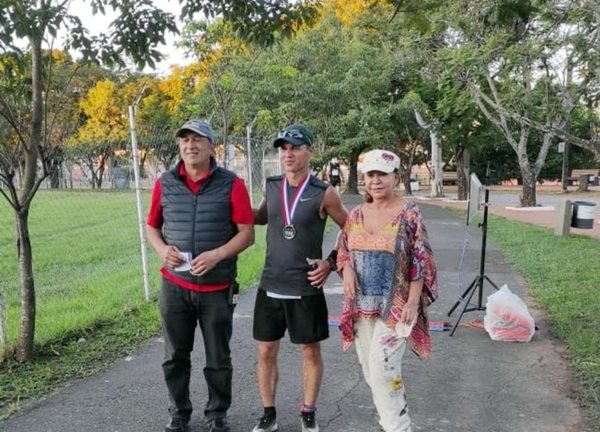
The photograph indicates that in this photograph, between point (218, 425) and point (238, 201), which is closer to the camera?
point (238, 201)

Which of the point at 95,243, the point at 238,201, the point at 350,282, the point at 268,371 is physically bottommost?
the point at 95,243

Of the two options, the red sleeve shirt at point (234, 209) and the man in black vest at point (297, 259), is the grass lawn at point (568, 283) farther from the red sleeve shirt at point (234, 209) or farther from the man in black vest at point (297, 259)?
the red sleeve shirt at point (234, 209)

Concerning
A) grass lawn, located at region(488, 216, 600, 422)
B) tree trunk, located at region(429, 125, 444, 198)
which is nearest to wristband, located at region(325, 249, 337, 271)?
grass lawn, located at region(488, 216, 600, 422)

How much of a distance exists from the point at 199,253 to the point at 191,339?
55 cm

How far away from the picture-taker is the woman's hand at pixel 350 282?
10.7 ft

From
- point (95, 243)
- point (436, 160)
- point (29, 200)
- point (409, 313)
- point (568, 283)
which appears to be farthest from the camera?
point (436, 160)

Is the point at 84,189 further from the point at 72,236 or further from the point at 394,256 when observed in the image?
the point at 394,256

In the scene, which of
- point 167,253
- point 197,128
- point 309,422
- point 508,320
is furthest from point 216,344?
point 508,320

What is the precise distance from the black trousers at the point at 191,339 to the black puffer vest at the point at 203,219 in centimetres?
12

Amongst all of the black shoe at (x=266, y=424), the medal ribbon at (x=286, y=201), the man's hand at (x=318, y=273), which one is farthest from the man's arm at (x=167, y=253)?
the black shoe at (x=266, y=424)

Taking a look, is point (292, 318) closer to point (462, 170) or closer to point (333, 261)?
point (333, 261)

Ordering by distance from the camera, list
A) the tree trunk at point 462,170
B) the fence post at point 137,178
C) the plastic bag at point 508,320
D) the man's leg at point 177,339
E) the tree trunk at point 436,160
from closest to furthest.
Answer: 1. the man's leg at point 177,339
2. the plastic bag at point 508,320
3. the fence post at point 137,178
4. the tree trunk at point 436,160
5. the tree trunk at point 462,170

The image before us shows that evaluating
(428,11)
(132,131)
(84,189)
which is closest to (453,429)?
(428,11)

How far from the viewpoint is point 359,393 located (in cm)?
423
